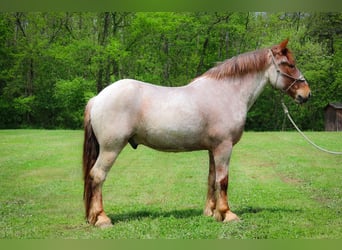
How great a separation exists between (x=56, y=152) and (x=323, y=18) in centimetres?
2326

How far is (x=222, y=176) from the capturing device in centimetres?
541

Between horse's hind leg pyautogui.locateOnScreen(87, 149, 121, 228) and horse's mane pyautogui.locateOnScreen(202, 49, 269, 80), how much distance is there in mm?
1745

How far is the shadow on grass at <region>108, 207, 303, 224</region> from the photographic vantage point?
18.8ft

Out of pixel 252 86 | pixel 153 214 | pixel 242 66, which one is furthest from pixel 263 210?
pixel 242 66

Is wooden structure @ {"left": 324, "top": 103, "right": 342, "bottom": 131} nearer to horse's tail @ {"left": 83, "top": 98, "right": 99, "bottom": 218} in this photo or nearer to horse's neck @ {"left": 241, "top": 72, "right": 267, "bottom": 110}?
horse's neck @ {"left": 241, "top": 72, "right": 267, "bottom": 110}

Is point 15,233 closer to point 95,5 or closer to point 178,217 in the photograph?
point 178,217

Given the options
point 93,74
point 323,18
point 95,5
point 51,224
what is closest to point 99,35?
point 93,74

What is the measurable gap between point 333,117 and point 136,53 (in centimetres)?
1427

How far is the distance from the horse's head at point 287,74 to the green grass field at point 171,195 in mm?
1714

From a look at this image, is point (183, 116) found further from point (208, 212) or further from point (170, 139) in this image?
point (208, 212)

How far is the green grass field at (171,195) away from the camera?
16.7 ft

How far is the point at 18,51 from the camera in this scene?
2908cm

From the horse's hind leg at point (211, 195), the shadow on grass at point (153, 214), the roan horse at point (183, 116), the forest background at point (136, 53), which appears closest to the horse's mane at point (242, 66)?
the roan horse at point (183, 116)

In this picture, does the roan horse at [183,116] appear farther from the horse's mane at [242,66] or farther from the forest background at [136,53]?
the forest background at [136,53]
